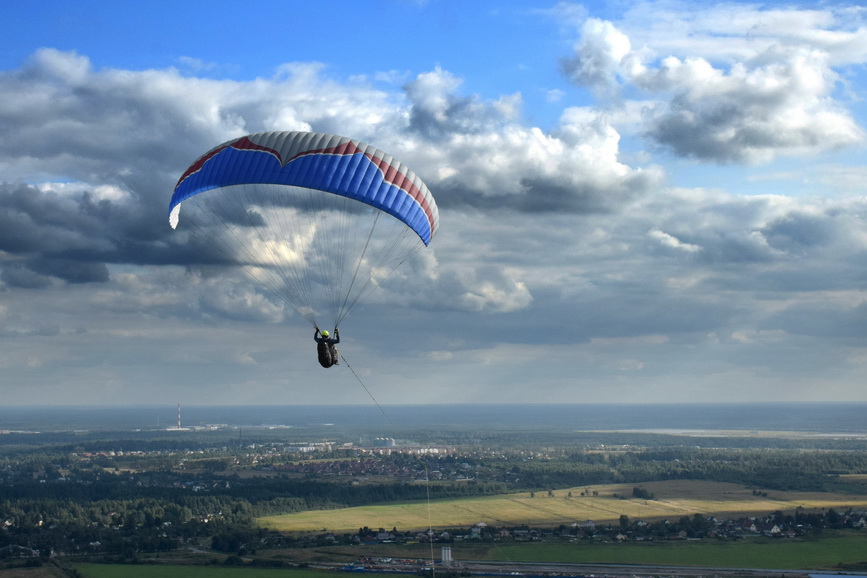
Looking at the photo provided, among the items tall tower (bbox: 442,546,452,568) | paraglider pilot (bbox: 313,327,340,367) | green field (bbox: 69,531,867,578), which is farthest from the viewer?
tall tower (bbox: 442,546,452,568)

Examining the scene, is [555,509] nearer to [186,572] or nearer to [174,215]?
[186,572]

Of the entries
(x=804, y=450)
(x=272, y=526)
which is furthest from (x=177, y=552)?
(x=804, y=450)

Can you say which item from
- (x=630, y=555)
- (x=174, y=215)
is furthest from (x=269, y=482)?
(x=174, y=215)

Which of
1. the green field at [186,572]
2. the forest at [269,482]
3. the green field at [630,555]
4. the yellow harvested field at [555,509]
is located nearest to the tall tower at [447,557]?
the green field at [630,555]

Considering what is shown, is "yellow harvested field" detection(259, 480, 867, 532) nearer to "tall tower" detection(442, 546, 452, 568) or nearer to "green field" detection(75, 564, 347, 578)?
"tall tower" detection(442, 546, 452, 568)

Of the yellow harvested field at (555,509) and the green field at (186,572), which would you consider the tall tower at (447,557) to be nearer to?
the green field at (186,572)

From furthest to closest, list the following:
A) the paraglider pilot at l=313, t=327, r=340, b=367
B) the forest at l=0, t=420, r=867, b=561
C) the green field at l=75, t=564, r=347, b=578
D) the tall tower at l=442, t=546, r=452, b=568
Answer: the forest at l=0, t=420, r=867, b=561, the tall tower at l=442, t=546, r=452, b=568, the green field at l=75, t=564, r=347, b=578, the paraglider pilot at l=313, t=327, r=340, b=367

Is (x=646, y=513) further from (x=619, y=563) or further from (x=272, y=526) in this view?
(x=272, y=526)

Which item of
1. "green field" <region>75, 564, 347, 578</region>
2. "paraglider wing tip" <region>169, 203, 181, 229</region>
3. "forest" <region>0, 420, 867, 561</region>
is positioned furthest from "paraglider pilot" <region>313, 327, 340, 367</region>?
"forest" <region>0, 420, 867, 561</region>
